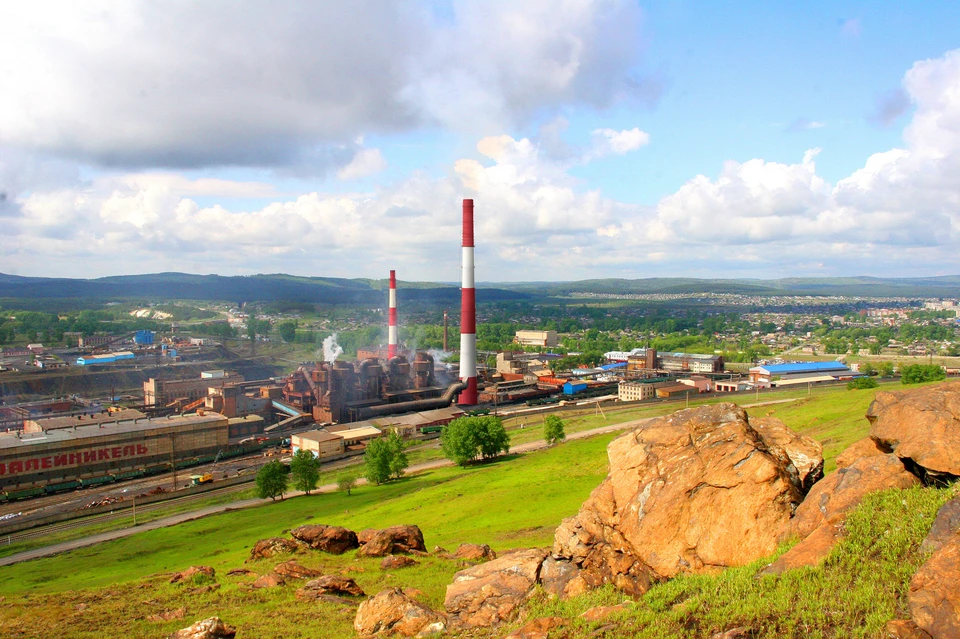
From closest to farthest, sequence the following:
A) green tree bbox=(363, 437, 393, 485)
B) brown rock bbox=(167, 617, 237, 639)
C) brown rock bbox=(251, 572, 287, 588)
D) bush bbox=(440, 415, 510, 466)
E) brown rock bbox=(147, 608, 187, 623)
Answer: brown rock bbox=(167, 617, 237, 639)
brown rock bbox=(147, 608, 187, 623)
brown rock bbox=(251, 572, 287, 588)
green tree bbox=(363, 437, 393, 485)
bush bbox=(440, 415, 510, 466)

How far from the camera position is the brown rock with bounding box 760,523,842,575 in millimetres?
10062

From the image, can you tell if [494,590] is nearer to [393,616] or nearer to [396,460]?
[393,616]

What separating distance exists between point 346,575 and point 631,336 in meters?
162

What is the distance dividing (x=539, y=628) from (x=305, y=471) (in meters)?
32.7

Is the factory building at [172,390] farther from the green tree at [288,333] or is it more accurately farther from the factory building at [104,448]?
the green tree at [288,333]

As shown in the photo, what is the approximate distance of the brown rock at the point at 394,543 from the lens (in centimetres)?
2041

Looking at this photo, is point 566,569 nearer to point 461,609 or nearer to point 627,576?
point 627,576

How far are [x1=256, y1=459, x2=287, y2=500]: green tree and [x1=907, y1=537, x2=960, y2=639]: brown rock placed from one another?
3663 centimetres

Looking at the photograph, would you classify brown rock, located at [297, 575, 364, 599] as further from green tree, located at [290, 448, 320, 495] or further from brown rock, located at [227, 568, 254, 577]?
green tree, located at [290, 448, 320, 495]

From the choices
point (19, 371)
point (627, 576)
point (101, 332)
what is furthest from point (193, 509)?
point (101, 332)

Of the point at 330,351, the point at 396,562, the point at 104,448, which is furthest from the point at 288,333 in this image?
the point at 396,562

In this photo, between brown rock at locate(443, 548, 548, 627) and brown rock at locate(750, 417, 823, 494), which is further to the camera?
brown rock at locate(750, 417, 823, 494)

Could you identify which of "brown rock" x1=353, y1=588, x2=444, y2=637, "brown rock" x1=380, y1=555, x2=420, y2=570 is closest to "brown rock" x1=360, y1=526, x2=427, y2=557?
"brown rock" x1=380, y1=555, x2=420, y2=570

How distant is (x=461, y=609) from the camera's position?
12.8m
